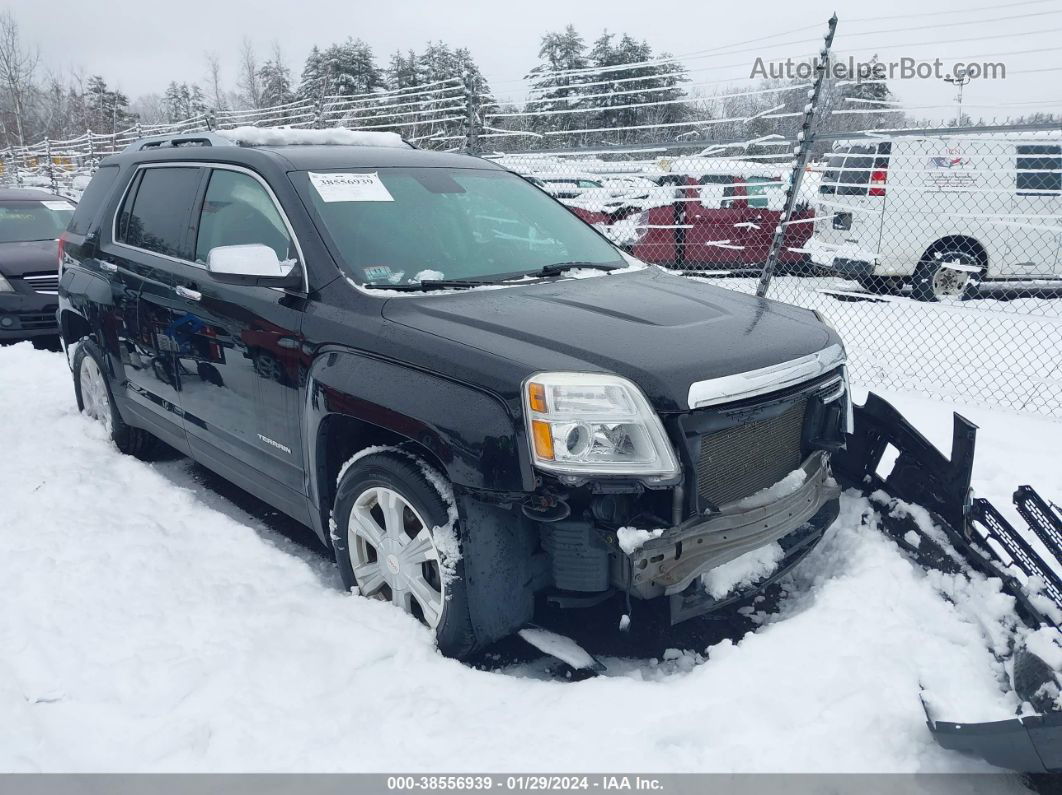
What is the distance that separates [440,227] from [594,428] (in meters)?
1.47

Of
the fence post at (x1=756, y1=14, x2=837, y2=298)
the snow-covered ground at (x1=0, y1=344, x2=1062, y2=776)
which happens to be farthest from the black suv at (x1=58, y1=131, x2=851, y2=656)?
the fence post at (x1=756, y1=14, x2=837, y2=298)

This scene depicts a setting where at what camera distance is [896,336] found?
7.79 m

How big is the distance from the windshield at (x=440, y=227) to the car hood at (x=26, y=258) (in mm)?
6340

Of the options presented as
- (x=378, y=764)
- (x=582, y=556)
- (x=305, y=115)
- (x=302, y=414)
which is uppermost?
(x=305, y=115)

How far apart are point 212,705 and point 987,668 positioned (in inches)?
97.0

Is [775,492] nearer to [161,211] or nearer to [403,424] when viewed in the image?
[403,424]

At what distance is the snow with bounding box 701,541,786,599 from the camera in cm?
266

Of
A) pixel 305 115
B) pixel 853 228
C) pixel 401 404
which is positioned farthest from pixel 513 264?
pixel 305 115

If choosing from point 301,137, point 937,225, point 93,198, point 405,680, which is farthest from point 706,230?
point 405,680

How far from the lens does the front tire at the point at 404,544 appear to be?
2600 mm

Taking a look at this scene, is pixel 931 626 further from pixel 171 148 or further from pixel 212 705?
pixel 171 148

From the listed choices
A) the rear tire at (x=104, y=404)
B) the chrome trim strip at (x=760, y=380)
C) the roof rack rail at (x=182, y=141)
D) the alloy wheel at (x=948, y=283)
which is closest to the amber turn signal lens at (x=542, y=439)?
the chrome trim strip at (x=760, y=380)

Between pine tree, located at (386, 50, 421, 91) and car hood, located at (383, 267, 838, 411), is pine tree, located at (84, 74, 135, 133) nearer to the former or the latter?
pine tree, located at (386, 50, 421, 91)

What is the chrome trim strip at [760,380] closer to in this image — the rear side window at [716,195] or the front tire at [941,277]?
the front tire at [941,277]
